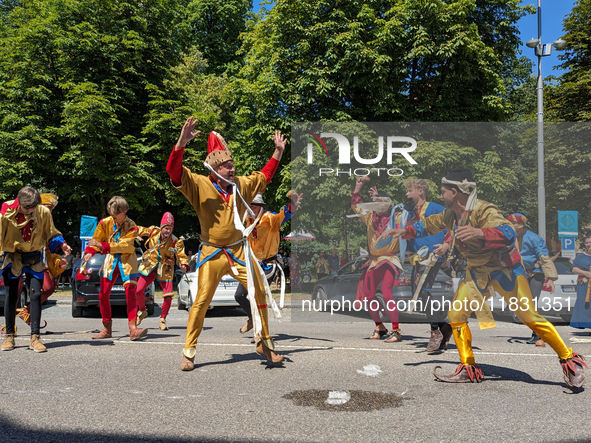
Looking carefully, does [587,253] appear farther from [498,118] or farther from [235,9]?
[235,9]

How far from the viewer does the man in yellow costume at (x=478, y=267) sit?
521 cm

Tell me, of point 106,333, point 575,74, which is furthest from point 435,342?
point 575,74

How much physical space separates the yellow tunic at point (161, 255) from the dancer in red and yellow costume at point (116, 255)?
39.1 inches

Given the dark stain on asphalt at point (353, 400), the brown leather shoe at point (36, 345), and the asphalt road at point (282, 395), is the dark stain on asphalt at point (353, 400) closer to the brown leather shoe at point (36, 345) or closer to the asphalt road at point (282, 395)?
the asphalt road at point (282, 395)

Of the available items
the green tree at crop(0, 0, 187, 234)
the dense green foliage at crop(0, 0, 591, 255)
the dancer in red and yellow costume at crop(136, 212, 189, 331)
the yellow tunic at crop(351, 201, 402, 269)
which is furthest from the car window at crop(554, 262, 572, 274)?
the green tree at crop(0, 0, 187, 234)

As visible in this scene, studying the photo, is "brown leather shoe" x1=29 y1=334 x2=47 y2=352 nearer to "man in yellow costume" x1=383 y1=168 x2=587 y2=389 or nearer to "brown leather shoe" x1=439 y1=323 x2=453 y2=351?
"man in yellow costume" x1=383 y1=168 x2=587 y2=389

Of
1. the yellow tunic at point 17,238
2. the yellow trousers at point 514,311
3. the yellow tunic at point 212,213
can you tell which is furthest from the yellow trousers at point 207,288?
the yellow tunic at point 17,238

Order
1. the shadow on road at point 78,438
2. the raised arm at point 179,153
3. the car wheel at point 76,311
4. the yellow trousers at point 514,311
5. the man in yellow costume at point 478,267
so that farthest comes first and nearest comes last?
the car wheel at point 76,311, the raised arm at point 179,153, the man in yellow costume at point 478,267, the yellow trousers at point 514,311, the shadow on road at point 78,438

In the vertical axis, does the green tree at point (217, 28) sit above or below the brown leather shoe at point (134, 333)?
above

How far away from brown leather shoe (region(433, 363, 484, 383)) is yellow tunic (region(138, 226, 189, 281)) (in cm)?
558

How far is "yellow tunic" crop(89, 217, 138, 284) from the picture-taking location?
26.3ft

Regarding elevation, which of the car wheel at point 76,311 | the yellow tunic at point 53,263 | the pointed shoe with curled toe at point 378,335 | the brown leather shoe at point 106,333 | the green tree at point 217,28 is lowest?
the car wheel at point 76,311

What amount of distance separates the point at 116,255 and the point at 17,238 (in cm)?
146

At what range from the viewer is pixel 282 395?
15.6ft
